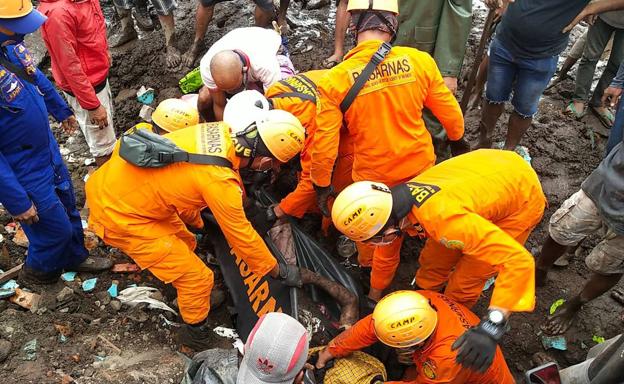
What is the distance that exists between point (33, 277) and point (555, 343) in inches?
150

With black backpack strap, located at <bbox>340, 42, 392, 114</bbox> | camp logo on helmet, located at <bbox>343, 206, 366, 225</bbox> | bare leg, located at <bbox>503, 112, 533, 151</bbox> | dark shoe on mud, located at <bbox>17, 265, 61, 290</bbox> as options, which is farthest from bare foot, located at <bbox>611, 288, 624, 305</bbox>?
dark shoe on mud, located at <bbox>17, 265, 61, 290</bbox>

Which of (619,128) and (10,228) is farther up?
(619,128)

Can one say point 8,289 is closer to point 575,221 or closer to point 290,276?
point 290,276

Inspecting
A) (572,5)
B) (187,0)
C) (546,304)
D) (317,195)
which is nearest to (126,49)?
(187,0)

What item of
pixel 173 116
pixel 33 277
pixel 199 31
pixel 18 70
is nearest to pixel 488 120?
pixel 173 116

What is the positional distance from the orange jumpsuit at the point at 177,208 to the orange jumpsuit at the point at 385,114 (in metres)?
0.65

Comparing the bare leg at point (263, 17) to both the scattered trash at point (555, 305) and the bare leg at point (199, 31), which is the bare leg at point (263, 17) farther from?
the scattered trash at point (555, 305)

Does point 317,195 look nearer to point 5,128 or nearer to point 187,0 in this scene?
point 5,128

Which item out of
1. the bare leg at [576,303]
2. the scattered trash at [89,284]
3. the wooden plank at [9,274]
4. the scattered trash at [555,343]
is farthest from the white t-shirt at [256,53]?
the scattered trash at [555,343]

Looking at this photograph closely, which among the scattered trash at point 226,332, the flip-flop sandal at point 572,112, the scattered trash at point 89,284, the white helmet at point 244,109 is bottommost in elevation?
the scattered trash at point 226,332

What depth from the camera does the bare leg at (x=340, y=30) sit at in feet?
16.8

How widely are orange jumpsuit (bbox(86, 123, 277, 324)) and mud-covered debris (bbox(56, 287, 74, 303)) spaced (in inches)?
26.9

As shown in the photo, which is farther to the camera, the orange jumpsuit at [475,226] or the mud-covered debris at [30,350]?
the mud-covered debris at [30,350]

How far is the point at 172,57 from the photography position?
5531 millimetres
